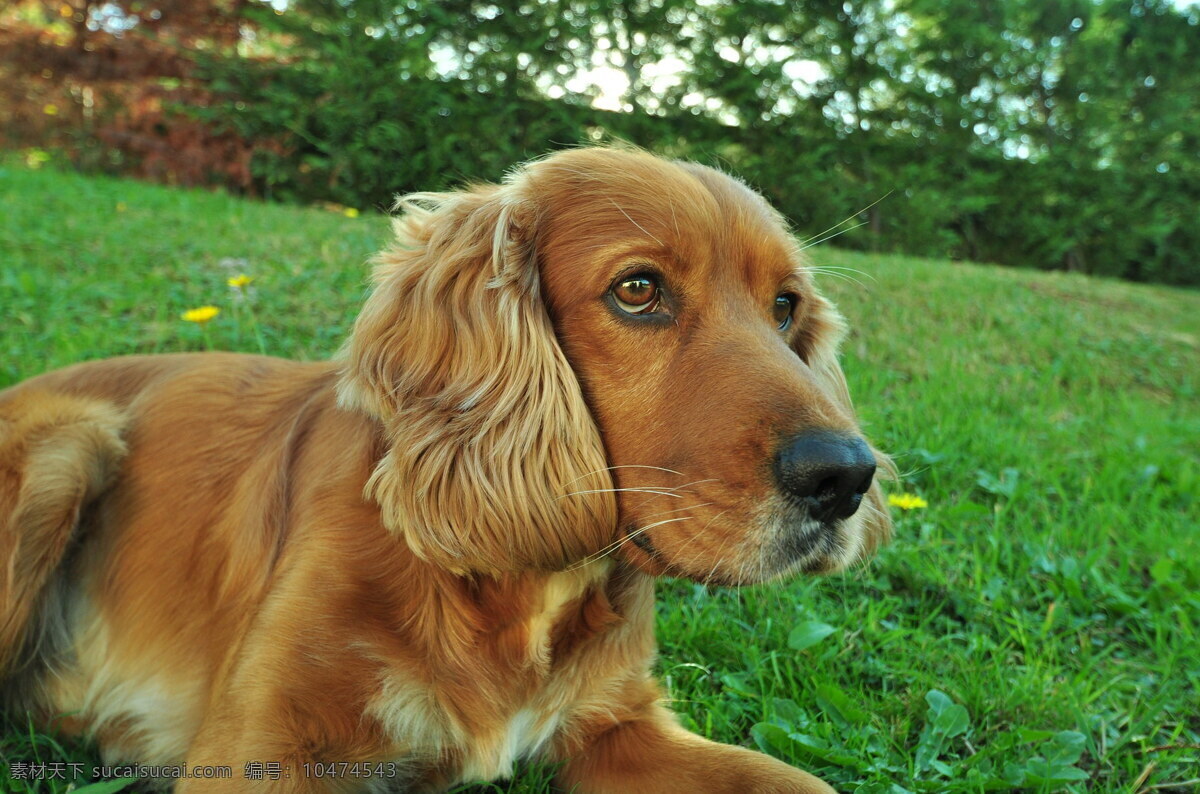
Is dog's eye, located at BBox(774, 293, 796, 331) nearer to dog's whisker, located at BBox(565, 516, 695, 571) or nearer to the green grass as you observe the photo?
dog's whisker, located at BBox(565, 516, 695, 571)

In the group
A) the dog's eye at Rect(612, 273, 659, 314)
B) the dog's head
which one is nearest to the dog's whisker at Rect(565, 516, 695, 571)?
the dog's head

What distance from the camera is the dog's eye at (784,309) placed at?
6.97 ft

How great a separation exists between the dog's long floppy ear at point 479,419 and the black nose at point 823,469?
1.32ft

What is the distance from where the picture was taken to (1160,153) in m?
15.9

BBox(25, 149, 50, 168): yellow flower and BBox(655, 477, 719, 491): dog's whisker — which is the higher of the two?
BBox(25, 149, 50, 168): yellow flower

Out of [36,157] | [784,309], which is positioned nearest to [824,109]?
[36,157]

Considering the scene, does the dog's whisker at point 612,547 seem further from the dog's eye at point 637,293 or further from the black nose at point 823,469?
the dog's eye at point 637,293

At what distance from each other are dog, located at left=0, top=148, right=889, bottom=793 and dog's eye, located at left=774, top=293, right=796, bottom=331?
1cm

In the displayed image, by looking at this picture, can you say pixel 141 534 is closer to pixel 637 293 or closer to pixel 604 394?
pixel 604 394

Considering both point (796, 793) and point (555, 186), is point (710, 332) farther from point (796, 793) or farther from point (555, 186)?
point (796, 793)

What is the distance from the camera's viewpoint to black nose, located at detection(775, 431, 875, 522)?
150 centimetres

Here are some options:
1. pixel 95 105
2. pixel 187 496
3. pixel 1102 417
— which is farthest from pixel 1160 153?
pixel 187 496

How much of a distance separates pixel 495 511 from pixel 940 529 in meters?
2.13

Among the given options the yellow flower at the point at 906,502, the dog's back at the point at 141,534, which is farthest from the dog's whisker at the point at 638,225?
the yellow flower at the point at 906,502
